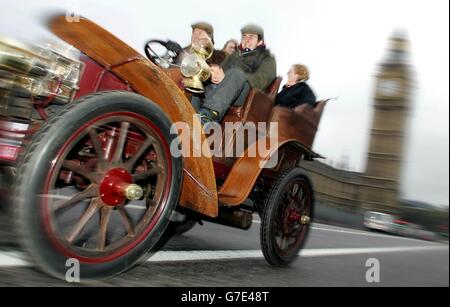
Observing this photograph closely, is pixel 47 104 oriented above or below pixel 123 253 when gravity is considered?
above

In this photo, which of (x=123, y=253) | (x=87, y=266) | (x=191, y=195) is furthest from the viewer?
(x=191, y=195)

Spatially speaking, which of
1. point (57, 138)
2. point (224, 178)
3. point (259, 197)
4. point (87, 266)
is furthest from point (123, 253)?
point (259, 197)

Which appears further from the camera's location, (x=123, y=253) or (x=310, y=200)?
(x=310, y=200)

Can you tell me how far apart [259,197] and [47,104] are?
7.05 ft

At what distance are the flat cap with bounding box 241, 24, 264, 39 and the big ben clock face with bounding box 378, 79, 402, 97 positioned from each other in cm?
7149

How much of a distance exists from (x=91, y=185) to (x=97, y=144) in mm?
202

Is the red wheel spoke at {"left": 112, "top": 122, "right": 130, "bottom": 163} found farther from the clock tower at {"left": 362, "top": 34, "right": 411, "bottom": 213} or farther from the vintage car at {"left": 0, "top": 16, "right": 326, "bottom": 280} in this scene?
the clock tower at {"left": 362, "top": 34, "right": 411, "bottom": 213}

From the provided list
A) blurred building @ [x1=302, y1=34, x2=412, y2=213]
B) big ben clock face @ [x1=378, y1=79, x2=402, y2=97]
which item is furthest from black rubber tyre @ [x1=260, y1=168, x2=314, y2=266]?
big ben clock face @ [x1=378, y1=79, x2=402, y2=97]

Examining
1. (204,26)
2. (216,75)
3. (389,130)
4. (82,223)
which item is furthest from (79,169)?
(389,130)

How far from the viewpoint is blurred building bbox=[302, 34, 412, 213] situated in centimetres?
6500

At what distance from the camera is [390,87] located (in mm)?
73000
